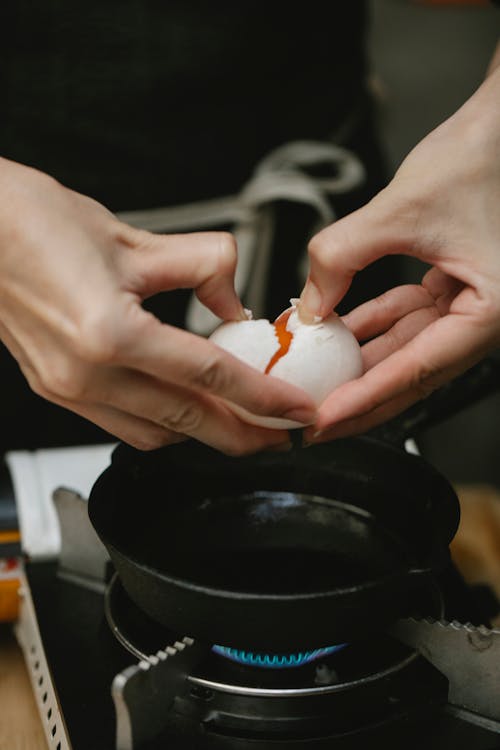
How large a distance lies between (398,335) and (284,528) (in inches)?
9.7

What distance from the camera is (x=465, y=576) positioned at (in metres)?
1.13

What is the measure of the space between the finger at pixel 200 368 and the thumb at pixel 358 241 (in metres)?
0.11

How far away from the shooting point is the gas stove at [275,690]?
75 cm

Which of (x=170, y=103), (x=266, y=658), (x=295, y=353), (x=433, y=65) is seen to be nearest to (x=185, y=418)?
(x=295, y=353)

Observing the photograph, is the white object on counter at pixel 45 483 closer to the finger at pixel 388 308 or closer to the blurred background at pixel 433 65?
the finger at pixel 388 308

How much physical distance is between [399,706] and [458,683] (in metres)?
0.06

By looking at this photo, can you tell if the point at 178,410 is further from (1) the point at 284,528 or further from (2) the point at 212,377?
(1) the point at 284,528

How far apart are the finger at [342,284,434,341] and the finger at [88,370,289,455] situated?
21cm

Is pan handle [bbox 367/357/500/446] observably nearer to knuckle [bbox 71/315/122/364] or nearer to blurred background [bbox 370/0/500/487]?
knuckle [bbox 71/315/122/364]

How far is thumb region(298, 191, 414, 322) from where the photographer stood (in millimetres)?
772

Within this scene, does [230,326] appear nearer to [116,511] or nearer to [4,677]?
[116,511]

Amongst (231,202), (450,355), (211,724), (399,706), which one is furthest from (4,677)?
(231,202)

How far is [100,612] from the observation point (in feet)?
3.03

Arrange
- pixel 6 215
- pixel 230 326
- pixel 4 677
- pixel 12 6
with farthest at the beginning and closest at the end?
pixel 12 6, pixel 4 677, pixel 230 326, pixel 6 215
